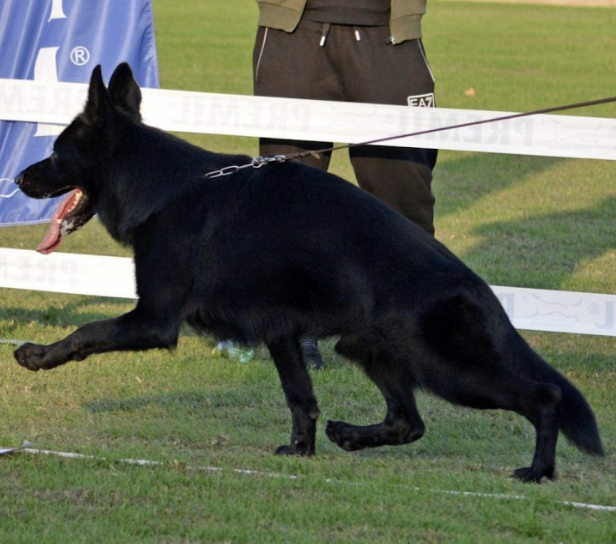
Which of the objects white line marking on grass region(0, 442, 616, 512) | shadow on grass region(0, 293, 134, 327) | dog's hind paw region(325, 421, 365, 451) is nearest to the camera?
white line marking on grass region(0, 442, 616, 512)

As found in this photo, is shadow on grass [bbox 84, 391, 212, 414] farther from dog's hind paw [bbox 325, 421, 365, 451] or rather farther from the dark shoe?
dog's hind paw [bbox 325, 421, 365, 451]

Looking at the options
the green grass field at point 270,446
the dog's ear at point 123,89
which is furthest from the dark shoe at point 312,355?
the dog's ear at point 123,89

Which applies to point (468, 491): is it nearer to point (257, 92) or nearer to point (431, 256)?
point (431, 256)

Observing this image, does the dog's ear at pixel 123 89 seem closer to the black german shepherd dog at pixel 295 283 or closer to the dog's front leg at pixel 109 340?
the black german shepherd dog at pixel 295 283

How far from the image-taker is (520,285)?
7.68 meters

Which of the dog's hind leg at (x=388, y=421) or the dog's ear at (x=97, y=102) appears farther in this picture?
the dog's hind leg at (x=388, y=421)

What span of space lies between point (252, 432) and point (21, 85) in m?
2.29

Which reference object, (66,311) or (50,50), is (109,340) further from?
(50,50)

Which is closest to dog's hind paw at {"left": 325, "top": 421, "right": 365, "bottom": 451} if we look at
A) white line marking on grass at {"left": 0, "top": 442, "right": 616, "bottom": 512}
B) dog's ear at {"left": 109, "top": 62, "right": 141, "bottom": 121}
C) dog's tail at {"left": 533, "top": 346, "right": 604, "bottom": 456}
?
white line marking on grass at {"left": 0, "top": 442, "right": 616, "bottom": 512}

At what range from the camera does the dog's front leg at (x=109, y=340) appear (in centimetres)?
432

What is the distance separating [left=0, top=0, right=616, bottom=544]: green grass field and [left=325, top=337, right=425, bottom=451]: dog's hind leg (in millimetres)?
83

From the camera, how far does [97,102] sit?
4.40 m

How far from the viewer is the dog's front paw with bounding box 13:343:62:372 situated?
175 inches

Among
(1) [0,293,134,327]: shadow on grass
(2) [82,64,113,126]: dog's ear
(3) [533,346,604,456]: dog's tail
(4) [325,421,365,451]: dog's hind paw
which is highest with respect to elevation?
(2) [82,64,113,126]: dog's ear
